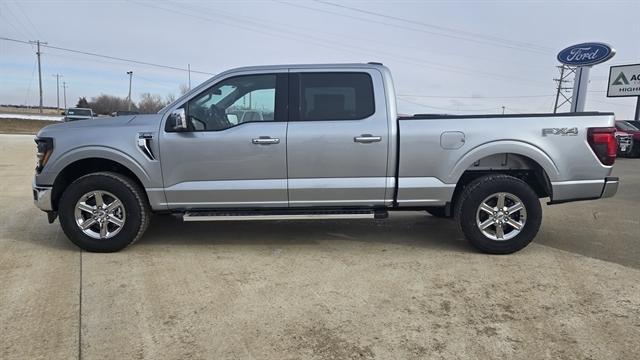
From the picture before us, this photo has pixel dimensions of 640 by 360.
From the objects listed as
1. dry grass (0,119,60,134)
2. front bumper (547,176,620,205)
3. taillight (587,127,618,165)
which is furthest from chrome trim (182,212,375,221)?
dry grass (0,119,60,134)

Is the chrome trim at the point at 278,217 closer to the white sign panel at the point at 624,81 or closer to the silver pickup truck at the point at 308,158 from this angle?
the silver pickup truck at the point at 308,158

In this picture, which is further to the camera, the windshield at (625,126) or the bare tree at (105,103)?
the bare tree at (105,103)

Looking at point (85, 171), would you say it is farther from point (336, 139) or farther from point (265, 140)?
point (336, 139)

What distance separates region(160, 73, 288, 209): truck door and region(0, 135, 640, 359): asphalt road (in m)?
0.63

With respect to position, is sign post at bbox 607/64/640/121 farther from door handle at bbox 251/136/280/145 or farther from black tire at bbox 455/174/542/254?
door handle at bbox 251/136/280/145

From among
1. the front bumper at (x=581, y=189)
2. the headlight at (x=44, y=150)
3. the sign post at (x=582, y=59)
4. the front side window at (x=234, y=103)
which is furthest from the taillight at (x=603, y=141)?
the sign post at (x=582, y=59)

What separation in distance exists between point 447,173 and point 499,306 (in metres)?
1.65

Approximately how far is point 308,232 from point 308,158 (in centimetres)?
135

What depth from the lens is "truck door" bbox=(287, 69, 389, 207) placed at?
5246 mm

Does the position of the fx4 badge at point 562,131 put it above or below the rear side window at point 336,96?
below

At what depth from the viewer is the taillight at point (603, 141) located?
5.22 m

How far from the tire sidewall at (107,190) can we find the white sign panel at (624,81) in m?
31.8

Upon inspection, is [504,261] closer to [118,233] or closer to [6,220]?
[118,233]

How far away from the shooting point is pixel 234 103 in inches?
213
